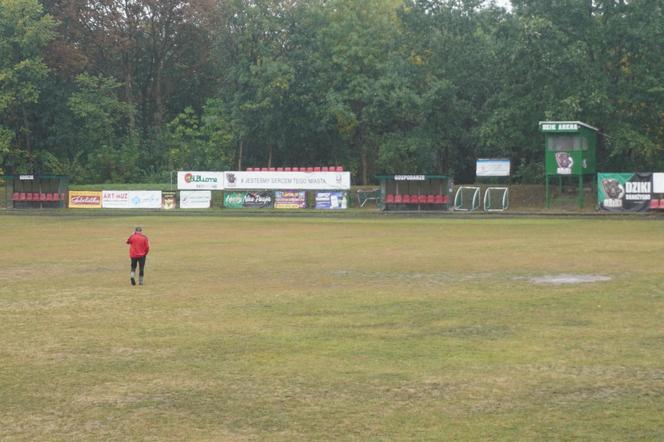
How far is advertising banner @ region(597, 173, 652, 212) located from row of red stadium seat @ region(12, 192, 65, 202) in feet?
132

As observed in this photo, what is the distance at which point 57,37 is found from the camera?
87.0m

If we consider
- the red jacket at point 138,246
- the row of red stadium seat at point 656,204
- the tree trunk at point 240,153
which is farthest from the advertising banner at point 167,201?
the red jacket at point 138,246

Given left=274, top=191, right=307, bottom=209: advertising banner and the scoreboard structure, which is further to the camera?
left=274, top=191, right=307, bottom=209: advertising banner

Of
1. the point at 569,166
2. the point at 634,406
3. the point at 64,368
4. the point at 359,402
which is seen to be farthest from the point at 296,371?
the point at 569,166

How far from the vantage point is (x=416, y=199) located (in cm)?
6266

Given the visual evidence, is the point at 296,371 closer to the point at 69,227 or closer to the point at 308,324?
the point at 308,324

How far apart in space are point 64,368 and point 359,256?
17715 millimetres

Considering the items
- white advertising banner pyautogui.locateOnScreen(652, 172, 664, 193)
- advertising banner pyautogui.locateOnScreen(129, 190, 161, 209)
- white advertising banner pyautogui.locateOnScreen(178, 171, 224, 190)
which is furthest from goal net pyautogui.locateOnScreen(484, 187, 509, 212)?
advertising banner pyautogui.locateOnScreen(129, 190, 161, 209)

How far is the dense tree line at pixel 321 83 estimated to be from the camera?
63.9 meters

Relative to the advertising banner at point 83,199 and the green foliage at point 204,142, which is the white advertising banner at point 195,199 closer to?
the advertising banner at point 83,199

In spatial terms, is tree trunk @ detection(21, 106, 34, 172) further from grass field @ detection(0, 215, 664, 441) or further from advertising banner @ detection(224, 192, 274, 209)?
grass field @ detection(0, 215, 664, 441)

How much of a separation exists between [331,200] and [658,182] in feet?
75.7

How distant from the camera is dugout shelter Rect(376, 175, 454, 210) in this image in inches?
2454

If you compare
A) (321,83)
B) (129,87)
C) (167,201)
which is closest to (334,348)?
(167,201)
